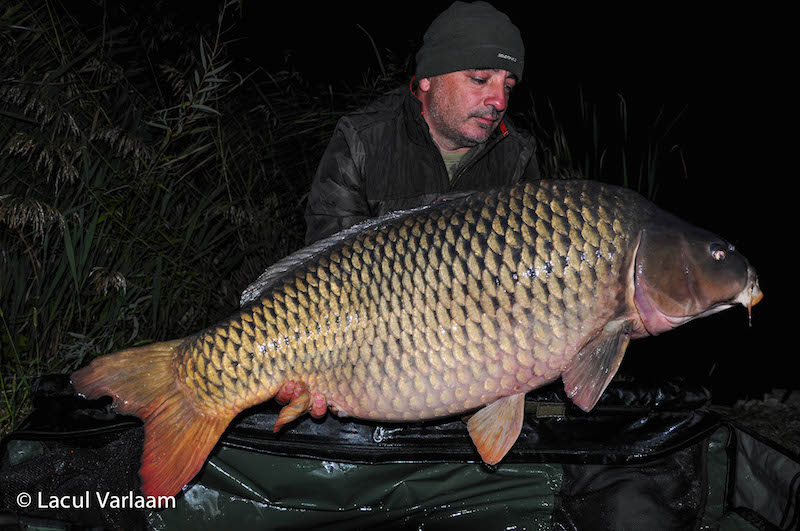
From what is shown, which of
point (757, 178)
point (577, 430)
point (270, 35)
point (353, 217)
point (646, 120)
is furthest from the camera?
point (270, 35)

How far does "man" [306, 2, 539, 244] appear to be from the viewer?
6.65 feet

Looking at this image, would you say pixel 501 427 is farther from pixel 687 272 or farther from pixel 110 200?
pixel 110 200

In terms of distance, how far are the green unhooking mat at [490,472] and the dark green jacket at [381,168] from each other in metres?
0.73

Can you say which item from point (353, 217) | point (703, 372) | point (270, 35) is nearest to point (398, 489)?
point (353, 217)

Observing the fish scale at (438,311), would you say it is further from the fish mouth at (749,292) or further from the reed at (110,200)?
the reed at (110,200)

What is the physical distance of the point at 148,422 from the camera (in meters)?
1.45

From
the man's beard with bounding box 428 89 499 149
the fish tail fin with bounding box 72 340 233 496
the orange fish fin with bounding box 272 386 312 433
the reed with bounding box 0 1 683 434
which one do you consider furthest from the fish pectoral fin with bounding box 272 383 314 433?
the man's beard with bounding box 428 89 499 149

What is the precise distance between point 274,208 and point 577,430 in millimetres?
1804

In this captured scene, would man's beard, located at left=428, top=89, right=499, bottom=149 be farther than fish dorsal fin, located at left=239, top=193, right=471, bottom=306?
Yes

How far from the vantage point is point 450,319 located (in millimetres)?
1356

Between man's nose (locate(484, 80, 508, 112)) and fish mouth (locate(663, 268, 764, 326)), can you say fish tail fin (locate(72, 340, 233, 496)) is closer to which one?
fish mouth (locate(663, 268, 764, 326))

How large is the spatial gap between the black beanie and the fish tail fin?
3.95ft

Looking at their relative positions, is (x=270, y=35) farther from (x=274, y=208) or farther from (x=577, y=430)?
(x=577, y=430)

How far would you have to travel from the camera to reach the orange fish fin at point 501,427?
1473 millimetres
